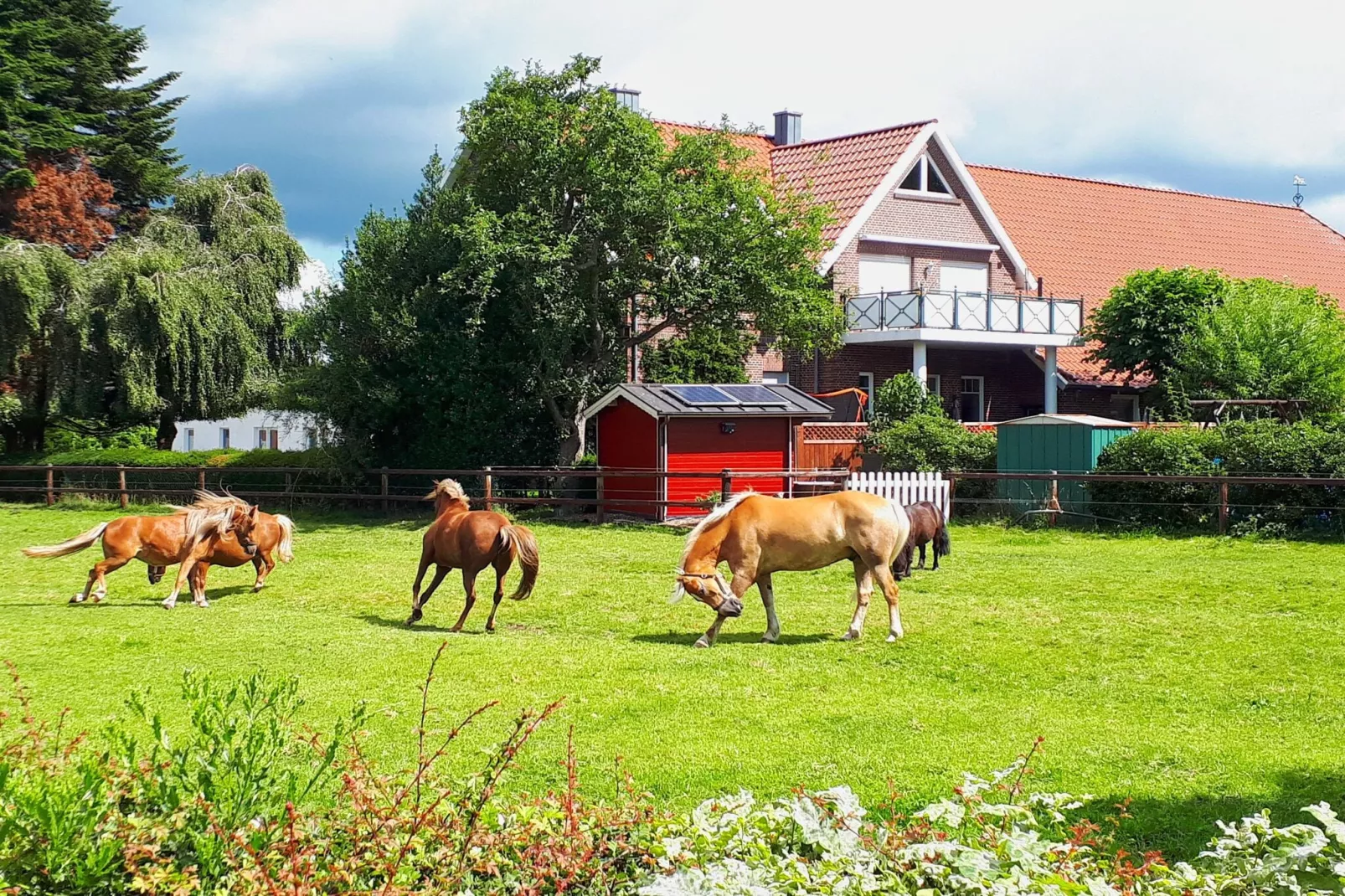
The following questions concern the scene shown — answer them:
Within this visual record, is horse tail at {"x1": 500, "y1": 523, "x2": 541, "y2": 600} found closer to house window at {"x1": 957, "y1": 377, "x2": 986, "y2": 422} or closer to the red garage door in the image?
the red garage door

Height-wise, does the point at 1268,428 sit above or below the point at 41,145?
below

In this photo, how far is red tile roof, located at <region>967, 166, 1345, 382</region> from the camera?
3897 cm

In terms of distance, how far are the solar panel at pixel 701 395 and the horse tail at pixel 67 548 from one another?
12800 mm

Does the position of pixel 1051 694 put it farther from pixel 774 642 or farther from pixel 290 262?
pixel 290 262

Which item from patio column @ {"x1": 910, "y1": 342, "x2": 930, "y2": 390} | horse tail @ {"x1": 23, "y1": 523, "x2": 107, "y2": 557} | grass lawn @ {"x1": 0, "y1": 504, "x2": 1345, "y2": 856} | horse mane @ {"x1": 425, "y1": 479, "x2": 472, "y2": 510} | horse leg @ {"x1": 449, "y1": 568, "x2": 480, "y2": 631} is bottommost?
grass lawn @ {"x1": 0, "y1": 504, "x2": 1345, "y2": 856}

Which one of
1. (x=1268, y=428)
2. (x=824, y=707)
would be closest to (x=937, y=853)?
(x=824, y=707)

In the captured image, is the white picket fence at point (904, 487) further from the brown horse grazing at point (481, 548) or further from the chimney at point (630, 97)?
the chimney at point (630, 97)

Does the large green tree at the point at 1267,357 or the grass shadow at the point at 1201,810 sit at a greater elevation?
the large green tree at the point at 1267,357

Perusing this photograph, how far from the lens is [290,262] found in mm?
36062

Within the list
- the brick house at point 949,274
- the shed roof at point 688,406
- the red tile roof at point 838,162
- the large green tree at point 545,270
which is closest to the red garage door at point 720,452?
the shed roof at point 688,406

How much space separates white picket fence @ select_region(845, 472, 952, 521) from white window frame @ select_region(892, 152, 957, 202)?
1529 cm

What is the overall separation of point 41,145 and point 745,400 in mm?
24782

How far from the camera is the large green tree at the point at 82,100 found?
120ft

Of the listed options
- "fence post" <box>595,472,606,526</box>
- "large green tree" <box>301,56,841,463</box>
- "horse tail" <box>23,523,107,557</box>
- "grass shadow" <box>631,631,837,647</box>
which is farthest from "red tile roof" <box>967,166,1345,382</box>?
"horse tail" <box>23,523,107,557</box>
